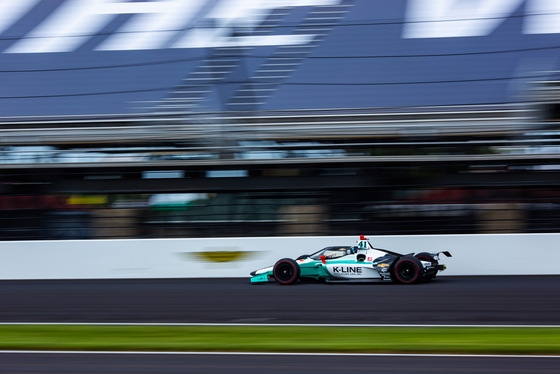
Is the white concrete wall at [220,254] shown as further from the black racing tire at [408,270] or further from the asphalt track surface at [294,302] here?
the black racing tire at [408,270]

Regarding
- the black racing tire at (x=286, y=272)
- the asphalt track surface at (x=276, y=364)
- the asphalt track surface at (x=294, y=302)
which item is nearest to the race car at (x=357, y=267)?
the black racing tire at (x=286, y=272)

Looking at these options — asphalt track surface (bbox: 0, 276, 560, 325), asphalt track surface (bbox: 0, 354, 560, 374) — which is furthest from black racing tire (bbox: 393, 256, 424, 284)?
asphalt track surface (bbox: 0, 354, 560, 374)

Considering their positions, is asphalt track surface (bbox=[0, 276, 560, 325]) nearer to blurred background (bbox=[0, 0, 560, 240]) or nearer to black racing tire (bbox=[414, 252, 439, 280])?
black racing tire (bbox=[414, 252, 439, 280])

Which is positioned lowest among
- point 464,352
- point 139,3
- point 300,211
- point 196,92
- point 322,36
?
point 464,352

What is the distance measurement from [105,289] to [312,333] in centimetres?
614

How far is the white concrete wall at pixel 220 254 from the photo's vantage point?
42.7 ft

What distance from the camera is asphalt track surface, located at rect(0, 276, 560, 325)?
7.77 metres

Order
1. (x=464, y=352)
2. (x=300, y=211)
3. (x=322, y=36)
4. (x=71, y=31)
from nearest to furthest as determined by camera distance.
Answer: (x=464, y=352), (x=300, y=211), (x=322, y=36), (x=71, y=31)

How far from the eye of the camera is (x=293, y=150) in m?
15.4

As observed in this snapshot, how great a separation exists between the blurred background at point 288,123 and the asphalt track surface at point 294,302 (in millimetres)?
2077

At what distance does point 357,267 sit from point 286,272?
1285mm

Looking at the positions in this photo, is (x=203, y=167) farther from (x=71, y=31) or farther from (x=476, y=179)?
(x=71, y=31)

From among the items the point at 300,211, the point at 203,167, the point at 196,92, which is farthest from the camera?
the point at 196,92

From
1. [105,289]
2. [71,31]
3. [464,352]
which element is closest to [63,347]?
[464,352]
